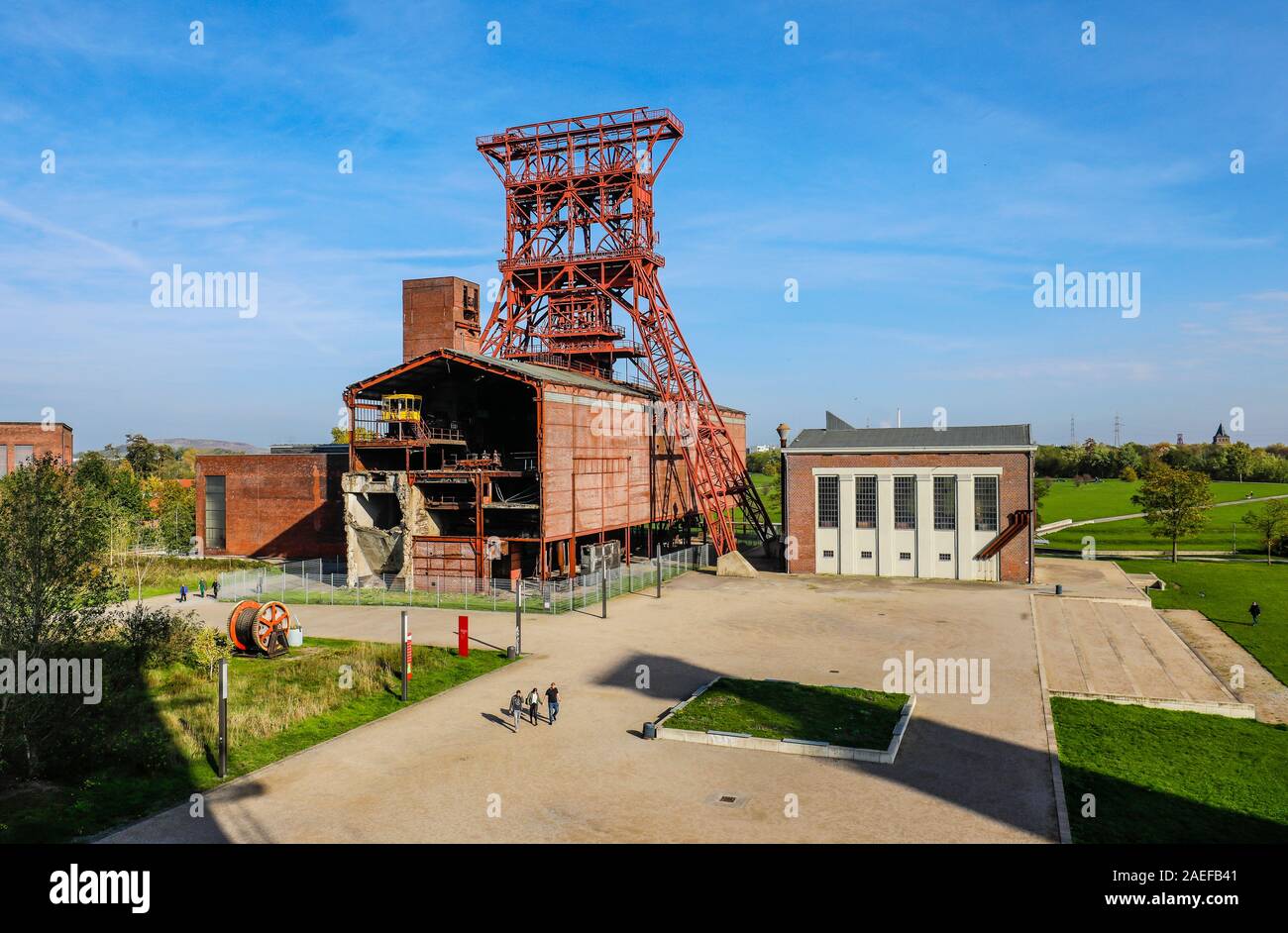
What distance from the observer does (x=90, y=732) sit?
19781mm

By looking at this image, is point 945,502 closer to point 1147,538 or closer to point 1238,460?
point 1147,538

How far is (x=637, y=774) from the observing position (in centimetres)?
1862

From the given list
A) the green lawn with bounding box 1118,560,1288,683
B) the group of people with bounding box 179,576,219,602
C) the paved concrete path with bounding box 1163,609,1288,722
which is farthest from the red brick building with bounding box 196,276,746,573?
the green lawn with bounding box 1118,560,1288,683

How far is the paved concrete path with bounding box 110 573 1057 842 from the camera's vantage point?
51.7 feet

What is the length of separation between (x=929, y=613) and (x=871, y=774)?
67.8ft

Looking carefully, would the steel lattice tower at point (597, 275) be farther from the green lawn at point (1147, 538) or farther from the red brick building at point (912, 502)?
the green lawn at point (1147, 538)

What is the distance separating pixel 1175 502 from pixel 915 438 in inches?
1030

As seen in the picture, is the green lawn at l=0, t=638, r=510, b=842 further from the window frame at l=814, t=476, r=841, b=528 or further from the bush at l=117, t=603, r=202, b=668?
the window frame at l=814, t=476, r=841, b=528

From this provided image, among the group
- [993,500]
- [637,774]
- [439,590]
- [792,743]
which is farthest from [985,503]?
[637,774]

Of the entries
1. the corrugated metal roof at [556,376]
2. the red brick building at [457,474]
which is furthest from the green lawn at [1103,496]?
the red brick building at [457,474]

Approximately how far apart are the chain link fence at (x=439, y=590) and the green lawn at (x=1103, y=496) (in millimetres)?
66991

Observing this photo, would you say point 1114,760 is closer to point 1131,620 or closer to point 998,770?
point 998,770
